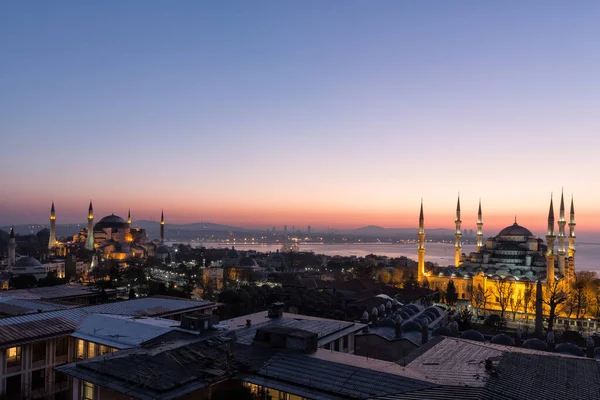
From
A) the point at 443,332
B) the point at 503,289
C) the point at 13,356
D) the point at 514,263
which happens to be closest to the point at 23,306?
the point at 13,356

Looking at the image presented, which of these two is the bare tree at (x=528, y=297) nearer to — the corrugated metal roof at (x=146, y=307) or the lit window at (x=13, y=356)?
the corrugated metal roof at (x=146, y=307)

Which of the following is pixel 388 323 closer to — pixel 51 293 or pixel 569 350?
pixel 569 350

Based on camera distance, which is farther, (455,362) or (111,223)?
(111,223)

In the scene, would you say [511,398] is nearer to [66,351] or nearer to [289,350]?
[289,350]

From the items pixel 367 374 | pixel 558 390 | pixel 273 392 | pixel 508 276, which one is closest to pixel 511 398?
pixel 558 390

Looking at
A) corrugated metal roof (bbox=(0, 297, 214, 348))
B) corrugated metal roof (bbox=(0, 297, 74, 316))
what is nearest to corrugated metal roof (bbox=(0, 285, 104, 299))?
corrugated metal roof (bbox=(0, 297, 74, 316))
